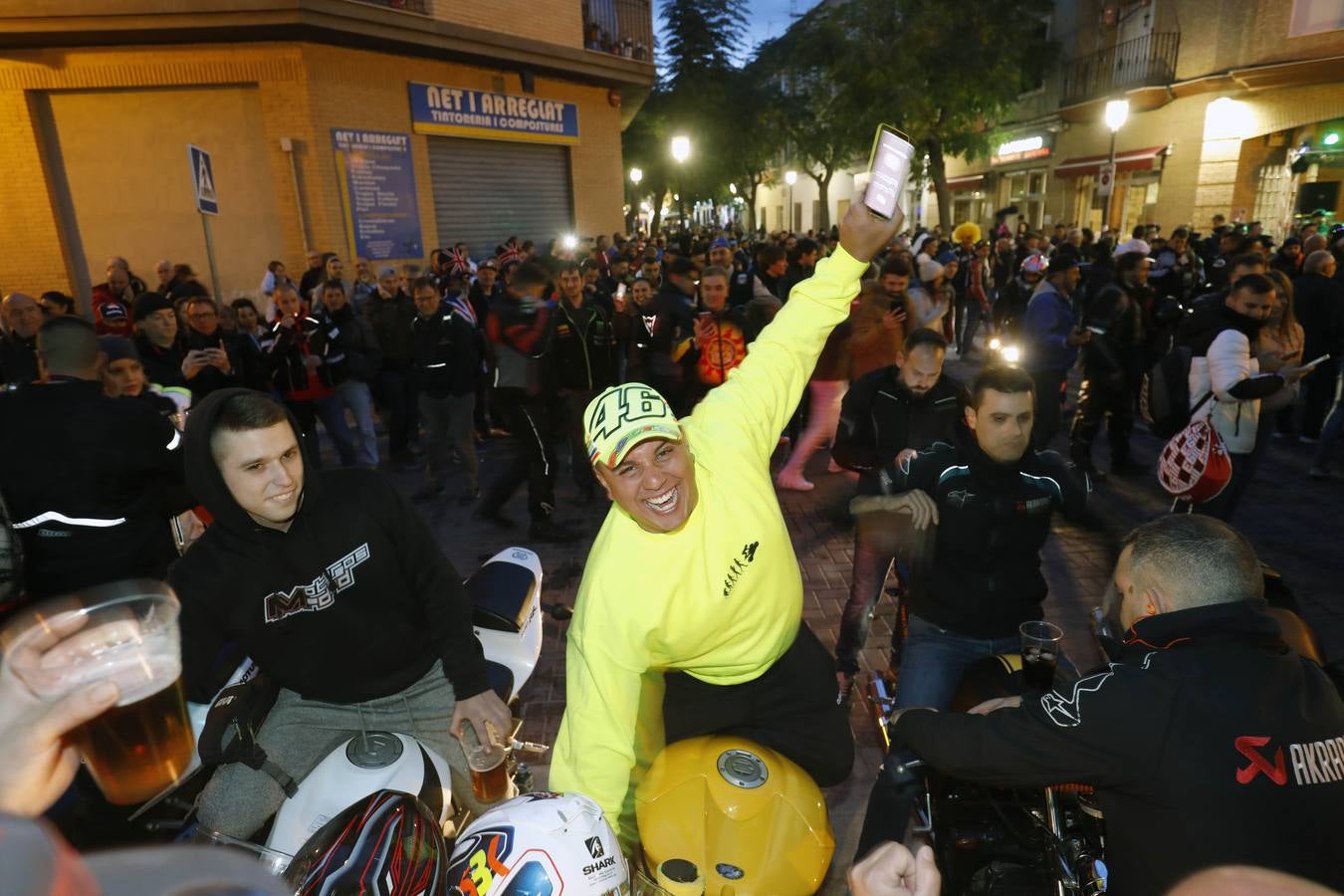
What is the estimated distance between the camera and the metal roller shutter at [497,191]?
52.2ft

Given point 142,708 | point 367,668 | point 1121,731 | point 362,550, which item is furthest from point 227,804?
point 1121,731

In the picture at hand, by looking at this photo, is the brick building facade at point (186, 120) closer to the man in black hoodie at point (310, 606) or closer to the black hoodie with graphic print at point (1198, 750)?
the man in black hoodie at point (310, 606)

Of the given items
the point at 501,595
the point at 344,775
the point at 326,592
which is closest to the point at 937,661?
the point at 501,595

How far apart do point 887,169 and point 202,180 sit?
25.3ft

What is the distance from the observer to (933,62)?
80.6 feet

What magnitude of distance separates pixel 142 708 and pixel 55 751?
41 centimetres

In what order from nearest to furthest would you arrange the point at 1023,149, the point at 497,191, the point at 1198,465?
the point at 1198,465 < the point at 497,191 < the point at 1023,149

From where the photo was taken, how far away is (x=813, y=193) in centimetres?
6184

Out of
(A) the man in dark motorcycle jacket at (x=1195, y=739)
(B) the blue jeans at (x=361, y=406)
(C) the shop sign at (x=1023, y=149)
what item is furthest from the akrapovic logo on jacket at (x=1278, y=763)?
(C) the shop sign at (x=1023, y=149)

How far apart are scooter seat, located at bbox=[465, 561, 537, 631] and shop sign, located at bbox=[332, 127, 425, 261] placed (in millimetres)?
12129

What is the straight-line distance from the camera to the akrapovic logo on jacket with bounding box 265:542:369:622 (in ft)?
8.75

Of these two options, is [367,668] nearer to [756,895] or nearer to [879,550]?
[756,895]

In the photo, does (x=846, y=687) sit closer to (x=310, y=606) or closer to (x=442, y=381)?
(x=310, y=606)

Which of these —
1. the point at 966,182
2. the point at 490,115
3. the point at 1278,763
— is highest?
the point at 490,115
